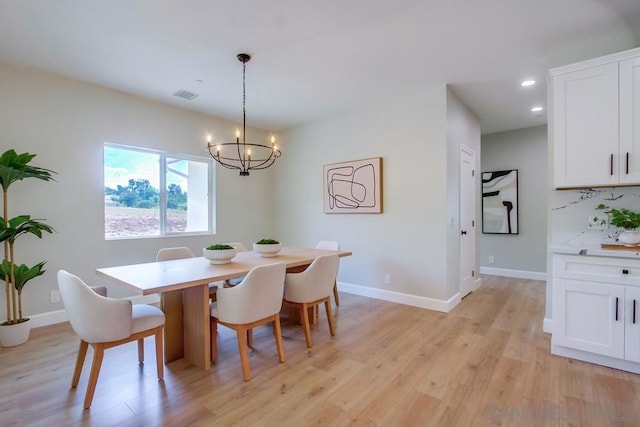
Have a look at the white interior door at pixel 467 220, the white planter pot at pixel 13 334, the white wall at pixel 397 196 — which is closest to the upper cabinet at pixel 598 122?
the white wall at pixel 397 196

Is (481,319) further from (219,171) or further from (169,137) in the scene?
(169,137)

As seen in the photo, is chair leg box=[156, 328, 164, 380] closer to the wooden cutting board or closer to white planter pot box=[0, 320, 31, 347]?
white planter pot box=[0, 320, 31, 347]

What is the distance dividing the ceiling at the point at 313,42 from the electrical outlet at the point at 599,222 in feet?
4.69

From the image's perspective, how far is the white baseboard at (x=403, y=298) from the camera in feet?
11.8

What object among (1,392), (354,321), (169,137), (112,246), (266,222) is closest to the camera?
(1,392)

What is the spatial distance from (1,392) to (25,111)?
104 inches

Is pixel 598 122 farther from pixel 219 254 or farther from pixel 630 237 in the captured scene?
pixel 219 254

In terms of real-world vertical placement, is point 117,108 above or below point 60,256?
above

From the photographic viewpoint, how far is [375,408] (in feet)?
6.03

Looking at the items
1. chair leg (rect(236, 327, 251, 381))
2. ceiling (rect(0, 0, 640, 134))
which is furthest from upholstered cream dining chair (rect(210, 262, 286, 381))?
ceiling (rect(0, 0, 640, 134))

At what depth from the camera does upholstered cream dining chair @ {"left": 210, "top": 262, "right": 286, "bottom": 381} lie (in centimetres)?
213

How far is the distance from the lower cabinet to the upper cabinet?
2.21 feet

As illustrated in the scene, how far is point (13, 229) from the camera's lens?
2.71 metres

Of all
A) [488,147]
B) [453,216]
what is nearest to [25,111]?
[453,216]
